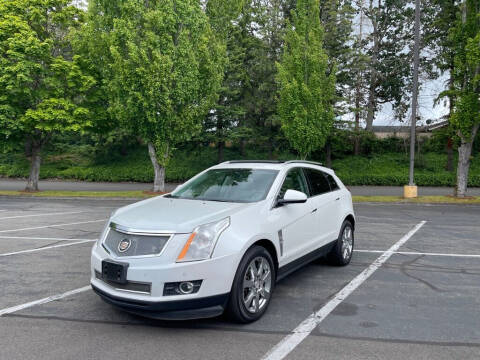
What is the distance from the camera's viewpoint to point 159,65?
1817cm

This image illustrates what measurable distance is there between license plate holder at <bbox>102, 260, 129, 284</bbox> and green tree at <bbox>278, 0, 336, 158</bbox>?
16.4m

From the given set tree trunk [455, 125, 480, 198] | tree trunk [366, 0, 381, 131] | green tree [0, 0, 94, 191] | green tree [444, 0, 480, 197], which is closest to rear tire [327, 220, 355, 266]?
green tree [444, 0, 480, 197]

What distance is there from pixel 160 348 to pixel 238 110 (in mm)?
23964

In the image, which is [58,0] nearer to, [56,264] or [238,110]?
[238,110]

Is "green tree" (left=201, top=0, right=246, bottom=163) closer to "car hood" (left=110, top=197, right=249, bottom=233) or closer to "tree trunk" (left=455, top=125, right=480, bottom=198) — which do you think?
"tree trunk" (left=455, top=125, right=480, bottom=198)

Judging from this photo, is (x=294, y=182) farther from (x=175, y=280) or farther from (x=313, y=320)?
(x=175, y=280)

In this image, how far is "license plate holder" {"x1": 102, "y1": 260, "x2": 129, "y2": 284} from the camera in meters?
3.83

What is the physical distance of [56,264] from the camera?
6.65 m

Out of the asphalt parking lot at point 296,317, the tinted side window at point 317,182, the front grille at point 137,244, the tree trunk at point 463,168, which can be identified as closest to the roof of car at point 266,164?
the tinted side window at point 317,182

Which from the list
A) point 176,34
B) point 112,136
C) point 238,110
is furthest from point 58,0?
point 112,136

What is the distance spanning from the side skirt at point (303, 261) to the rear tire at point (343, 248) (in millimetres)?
156

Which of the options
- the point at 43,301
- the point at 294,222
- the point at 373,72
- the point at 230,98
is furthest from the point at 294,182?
the point at 373,72

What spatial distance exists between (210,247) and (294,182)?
2030 millimetres

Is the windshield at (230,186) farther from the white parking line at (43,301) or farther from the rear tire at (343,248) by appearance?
the rear tire at (343,248)
